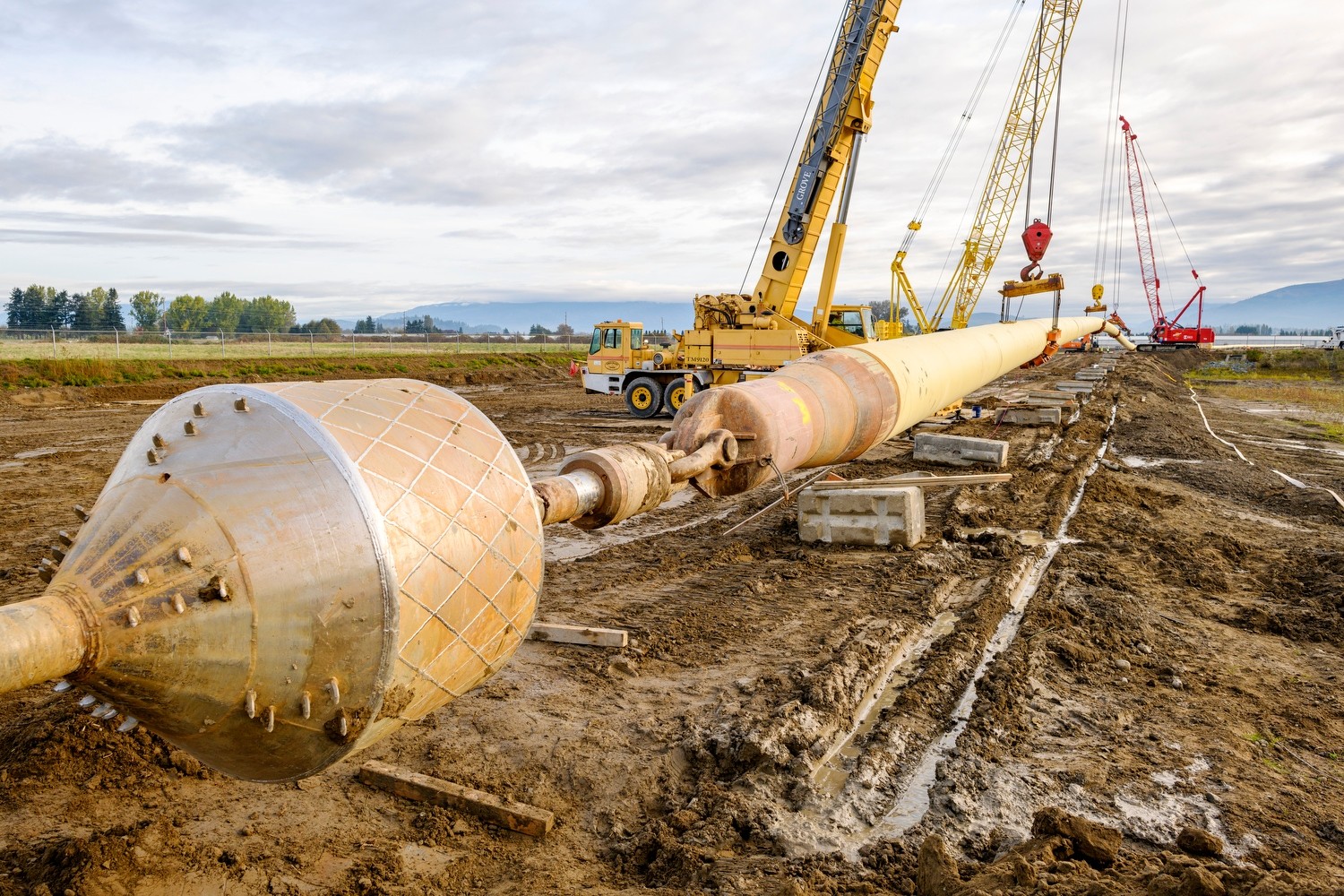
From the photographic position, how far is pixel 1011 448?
15.5m

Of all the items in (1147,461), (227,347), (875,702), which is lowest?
(875,702)

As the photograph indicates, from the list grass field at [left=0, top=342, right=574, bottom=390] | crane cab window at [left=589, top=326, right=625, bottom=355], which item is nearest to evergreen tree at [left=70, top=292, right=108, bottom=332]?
grass field at [left=0, top=342, right=574, bottom=390]

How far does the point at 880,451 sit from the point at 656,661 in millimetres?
10003

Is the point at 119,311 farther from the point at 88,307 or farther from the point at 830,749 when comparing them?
the point at 830,749

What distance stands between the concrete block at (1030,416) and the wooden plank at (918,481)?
777 centimetres

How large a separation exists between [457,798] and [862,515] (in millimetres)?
5656

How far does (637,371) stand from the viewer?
21.0 meters

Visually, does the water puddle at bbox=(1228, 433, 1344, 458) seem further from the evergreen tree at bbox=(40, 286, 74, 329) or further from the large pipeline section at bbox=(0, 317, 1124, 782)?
the evergreen tree at bbox=(40, 286, 74, 329)

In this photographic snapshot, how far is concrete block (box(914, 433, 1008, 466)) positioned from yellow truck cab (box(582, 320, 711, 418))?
755cm

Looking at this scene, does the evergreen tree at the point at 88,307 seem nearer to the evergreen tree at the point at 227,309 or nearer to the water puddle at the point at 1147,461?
the evergreen tree at the point at 227,309

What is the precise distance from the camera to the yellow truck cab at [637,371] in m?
20.5

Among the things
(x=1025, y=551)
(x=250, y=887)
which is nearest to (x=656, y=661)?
(x=250, y=887)

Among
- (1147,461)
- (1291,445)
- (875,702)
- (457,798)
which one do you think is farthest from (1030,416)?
(457,798)

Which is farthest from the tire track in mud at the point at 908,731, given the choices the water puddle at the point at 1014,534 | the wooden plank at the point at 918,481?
the wooden plank at the point at 918,481
